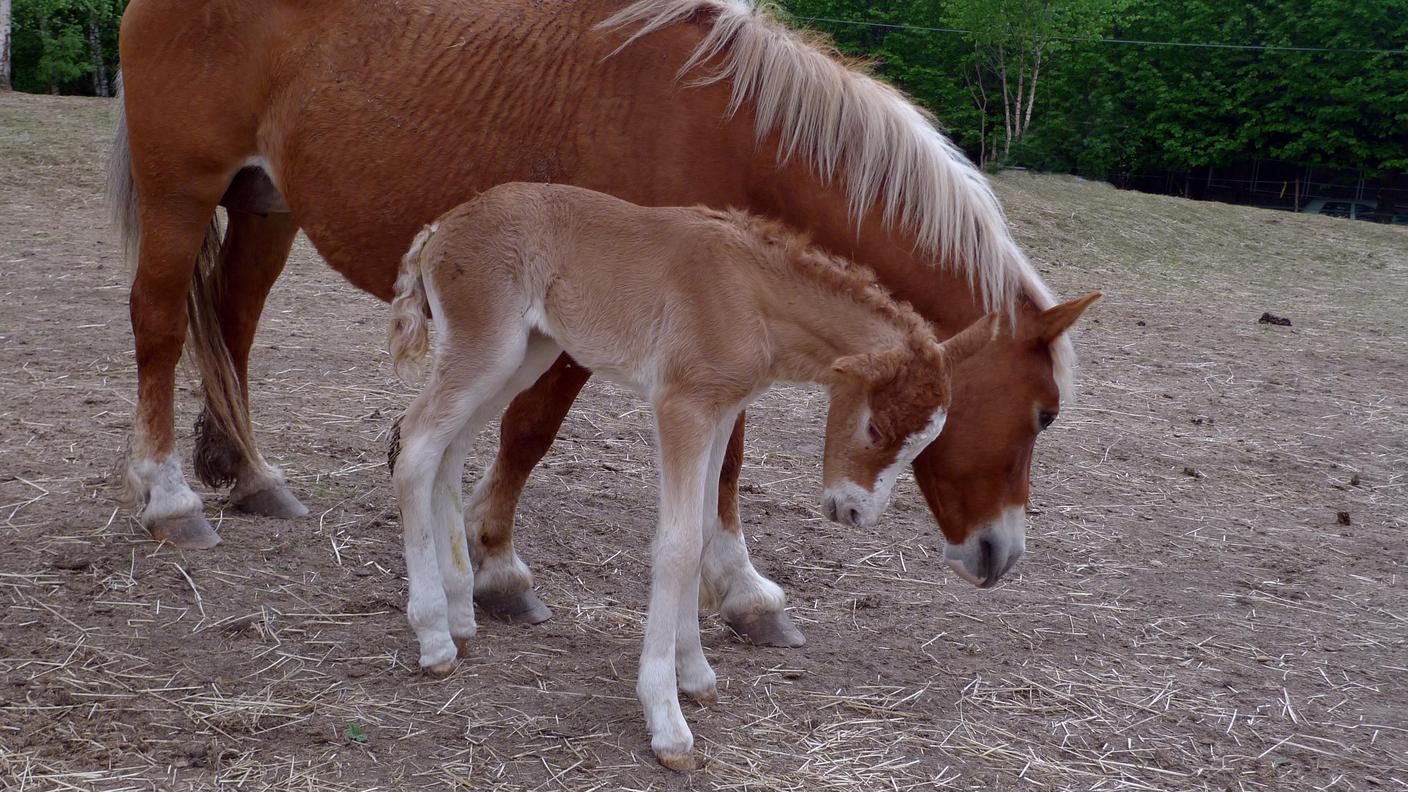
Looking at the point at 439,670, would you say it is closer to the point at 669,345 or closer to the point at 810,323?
the point at 669,345

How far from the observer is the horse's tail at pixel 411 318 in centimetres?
309

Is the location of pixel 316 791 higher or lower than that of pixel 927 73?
lower

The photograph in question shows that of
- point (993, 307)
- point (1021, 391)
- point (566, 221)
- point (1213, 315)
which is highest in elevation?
point (566, 221)

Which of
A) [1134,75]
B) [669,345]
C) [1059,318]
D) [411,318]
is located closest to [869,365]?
[669,345]

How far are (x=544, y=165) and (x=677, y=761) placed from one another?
1.88 meters

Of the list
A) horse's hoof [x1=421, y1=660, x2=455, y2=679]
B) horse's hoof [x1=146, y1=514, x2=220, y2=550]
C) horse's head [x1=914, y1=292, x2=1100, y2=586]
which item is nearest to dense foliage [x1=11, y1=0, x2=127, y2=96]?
horse's hoof [x1=146, y1=514, x2=220, y2=550]

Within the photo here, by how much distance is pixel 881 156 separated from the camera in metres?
3.34

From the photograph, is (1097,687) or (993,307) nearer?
(993,307)

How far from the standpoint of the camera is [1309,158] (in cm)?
2738

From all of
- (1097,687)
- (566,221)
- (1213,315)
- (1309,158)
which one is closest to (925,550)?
(1097,687)

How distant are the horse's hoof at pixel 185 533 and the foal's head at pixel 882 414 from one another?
8.20 feet

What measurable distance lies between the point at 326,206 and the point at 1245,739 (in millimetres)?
3345

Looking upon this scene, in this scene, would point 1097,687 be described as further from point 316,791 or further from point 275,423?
point 275,423

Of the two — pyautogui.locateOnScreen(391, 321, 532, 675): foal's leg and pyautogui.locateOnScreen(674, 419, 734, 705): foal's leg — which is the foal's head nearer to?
pyautogui.locateOnScreen(674, 419, 734, 705): foal's leg
